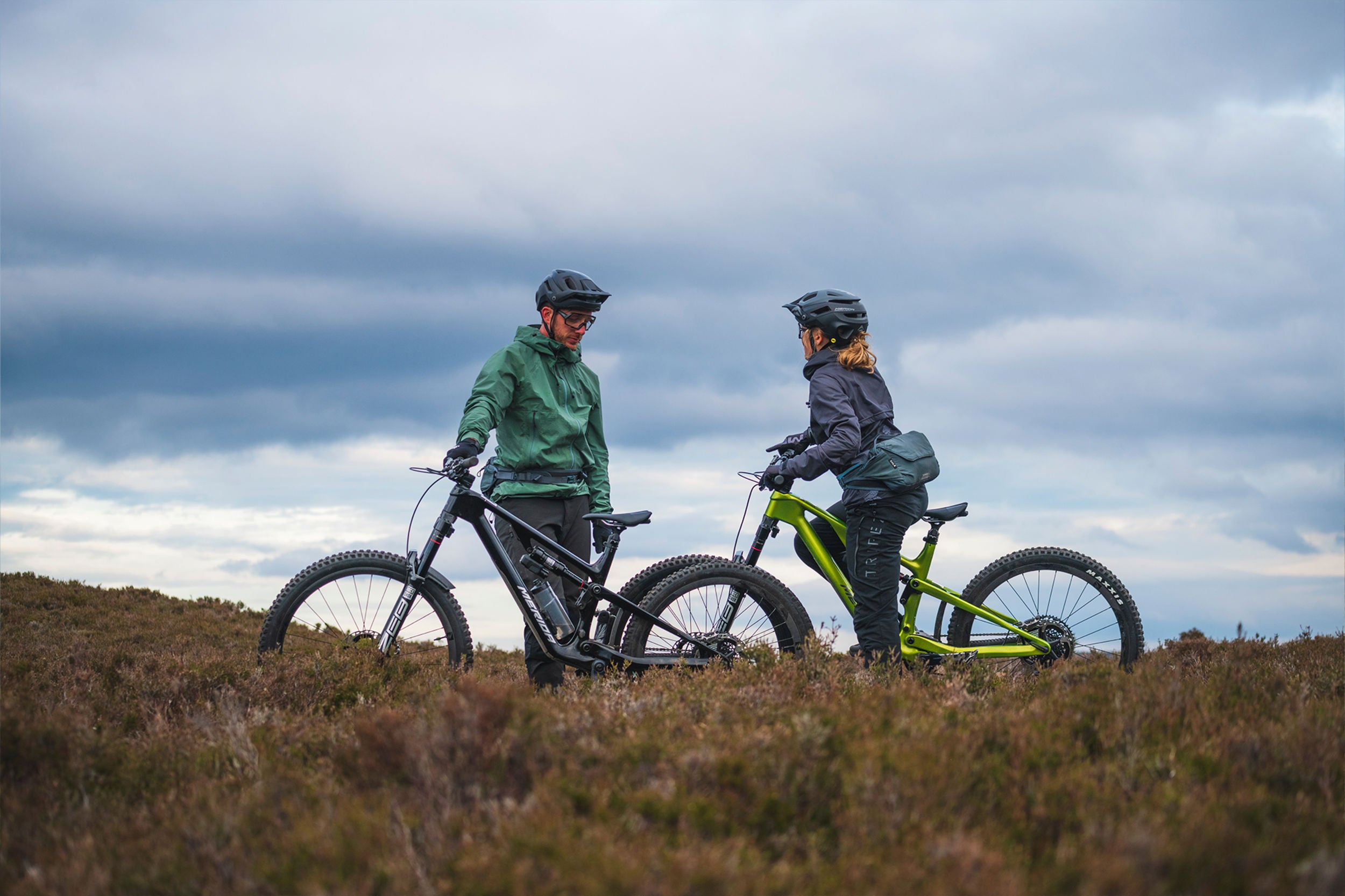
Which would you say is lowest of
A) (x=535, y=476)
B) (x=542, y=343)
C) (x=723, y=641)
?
(x=723, y=641)

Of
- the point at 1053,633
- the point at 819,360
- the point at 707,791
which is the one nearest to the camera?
the point at 707,791

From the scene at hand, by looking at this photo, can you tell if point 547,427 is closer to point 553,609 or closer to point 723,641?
point 553,609

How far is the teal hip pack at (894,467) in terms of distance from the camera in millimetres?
6773

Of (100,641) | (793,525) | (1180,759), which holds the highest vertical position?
(793,525)

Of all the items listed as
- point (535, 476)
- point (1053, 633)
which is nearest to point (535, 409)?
point (535, 476)

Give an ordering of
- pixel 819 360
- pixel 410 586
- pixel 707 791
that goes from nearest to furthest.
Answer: pixel 707 791 < pixel 410 586 < pixel 819 360

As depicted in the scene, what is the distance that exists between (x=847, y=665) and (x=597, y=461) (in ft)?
10.2

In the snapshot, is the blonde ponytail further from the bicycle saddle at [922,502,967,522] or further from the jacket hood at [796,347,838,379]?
the bicycle saddle at [922,502,967,522]

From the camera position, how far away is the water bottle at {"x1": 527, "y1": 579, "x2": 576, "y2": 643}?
6.78m

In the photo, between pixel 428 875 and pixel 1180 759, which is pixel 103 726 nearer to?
pixel 428 875

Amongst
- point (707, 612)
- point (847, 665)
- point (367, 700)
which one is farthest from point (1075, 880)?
point (367, 700)

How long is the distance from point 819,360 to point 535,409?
2.42 metres

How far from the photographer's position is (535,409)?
734 cm

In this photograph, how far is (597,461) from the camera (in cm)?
793
